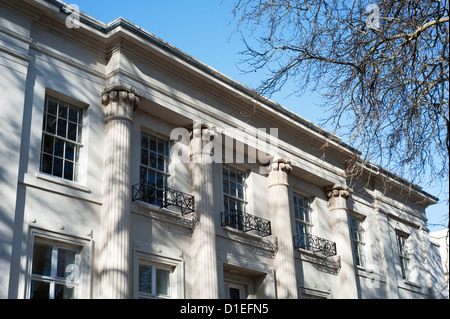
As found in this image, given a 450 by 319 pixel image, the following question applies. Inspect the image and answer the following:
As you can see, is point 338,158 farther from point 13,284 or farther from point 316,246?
point 13,284

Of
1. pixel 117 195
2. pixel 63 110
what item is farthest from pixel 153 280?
pixel 63 110

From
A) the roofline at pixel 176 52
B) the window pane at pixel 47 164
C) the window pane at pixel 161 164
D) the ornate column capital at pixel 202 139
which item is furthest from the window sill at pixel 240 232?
the window pane at pixel 47 164

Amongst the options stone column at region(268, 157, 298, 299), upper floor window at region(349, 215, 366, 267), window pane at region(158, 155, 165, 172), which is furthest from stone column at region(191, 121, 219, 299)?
upper floor window at region(349, 215, 366, 267)

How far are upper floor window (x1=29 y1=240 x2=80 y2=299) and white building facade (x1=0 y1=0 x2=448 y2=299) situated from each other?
28 mm

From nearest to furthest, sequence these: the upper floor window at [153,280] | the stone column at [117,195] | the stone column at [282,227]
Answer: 1. the stone column at [117,195]
2. the upper floor window at [153,280]
3. the stone column at [282,227]

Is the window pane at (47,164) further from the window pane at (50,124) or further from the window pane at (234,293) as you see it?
the window pane at (234,293)

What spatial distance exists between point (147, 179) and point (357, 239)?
34.3 ft

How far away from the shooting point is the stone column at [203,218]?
15.8 metres

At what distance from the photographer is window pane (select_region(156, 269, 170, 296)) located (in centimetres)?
1534

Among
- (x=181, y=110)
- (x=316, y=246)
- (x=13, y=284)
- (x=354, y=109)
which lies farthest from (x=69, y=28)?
(x=316, y=246)

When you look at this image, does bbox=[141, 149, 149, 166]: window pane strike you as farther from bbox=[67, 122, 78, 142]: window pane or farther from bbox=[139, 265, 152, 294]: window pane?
bbox=[139, 265, 152, 294]: window pane

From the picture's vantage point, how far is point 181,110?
17.0 meters

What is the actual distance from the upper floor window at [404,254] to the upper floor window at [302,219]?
6333 mm

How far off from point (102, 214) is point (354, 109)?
6.91 meters
